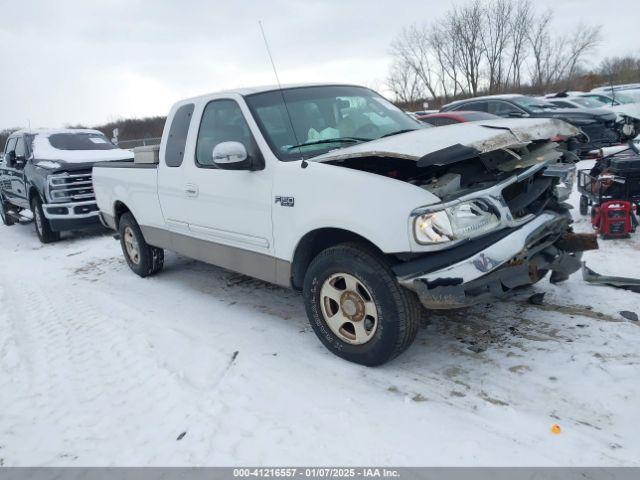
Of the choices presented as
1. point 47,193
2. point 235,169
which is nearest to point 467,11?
point 47,193

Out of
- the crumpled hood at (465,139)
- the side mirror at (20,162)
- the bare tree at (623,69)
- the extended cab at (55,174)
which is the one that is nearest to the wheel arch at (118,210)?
the extended cab at (55,174)

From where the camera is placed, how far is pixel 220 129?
4566mm

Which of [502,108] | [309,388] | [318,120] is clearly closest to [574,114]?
[502,108]

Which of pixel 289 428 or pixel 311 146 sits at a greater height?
pixel 311 146

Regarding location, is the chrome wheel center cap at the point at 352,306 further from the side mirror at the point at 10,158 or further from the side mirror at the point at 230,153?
the side mirror at the point at 10,158

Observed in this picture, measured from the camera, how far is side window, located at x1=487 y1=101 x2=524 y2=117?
45.5 feet

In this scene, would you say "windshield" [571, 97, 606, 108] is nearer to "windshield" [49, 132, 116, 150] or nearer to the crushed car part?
the crushed car part

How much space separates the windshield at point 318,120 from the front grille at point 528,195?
4.03ft

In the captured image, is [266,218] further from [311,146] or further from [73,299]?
[73,299]

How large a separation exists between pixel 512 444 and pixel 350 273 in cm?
139

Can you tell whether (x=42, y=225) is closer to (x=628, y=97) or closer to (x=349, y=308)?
(x=349, y=308)

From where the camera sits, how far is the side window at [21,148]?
10.3m

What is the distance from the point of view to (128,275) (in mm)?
6723

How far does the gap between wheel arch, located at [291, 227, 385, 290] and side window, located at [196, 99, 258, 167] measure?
0.88 metres
